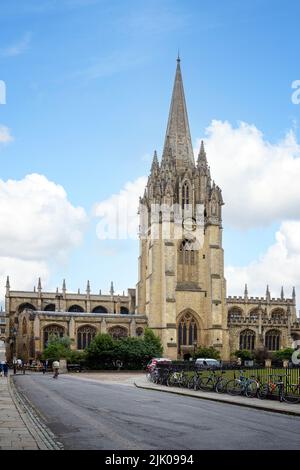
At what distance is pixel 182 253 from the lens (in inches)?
3056

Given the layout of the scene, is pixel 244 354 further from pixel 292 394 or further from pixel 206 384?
pixel 292 394

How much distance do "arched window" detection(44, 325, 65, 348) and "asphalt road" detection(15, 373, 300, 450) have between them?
172 feet

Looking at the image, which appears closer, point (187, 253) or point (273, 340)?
point (187, 253)

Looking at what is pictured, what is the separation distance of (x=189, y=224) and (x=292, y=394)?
182 ft

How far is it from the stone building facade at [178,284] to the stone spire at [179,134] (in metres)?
0.12

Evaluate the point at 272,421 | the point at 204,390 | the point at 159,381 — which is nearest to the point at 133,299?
the point at 159,381

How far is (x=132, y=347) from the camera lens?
60.7 meters

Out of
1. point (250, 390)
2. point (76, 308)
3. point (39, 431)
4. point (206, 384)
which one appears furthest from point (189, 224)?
point (39, 431)

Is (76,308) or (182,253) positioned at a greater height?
(182,253)

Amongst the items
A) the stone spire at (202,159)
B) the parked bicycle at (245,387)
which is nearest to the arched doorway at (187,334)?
the stone spire at (202,159)

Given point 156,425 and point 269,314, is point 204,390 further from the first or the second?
point 269,314

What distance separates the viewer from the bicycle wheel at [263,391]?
23828 millimetres

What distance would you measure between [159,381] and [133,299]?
195 ft

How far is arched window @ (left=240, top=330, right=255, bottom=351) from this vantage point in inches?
3120
